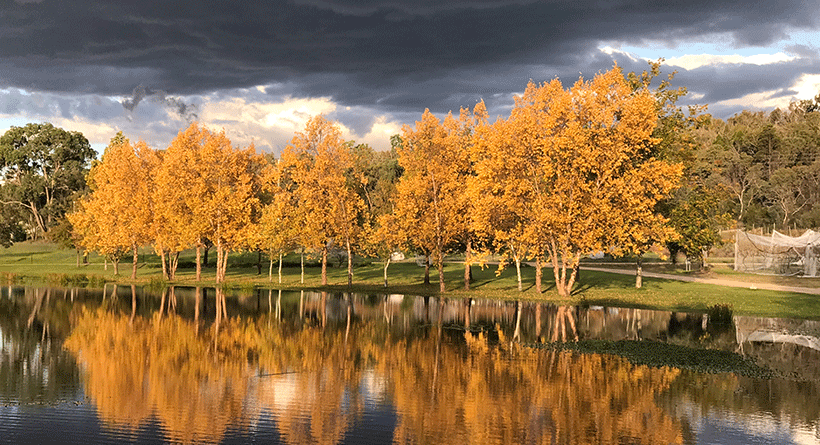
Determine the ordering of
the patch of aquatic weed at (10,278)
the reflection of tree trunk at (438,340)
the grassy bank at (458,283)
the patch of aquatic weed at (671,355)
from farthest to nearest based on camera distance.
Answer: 1. the patch of aquatic weed at (10,278)
2. the grassy bank at (458,283)
3. the patch of aquatic weed at (671,355)
4. the reflection of tree trunk at (438,340)

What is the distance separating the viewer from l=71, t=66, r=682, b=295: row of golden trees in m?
49.7

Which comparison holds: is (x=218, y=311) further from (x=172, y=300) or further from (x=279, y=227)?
(x=279, y=227)

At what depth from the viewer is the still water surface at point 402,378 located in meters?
19.2

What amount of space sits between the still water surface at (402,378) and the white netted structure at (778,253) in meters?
36.8

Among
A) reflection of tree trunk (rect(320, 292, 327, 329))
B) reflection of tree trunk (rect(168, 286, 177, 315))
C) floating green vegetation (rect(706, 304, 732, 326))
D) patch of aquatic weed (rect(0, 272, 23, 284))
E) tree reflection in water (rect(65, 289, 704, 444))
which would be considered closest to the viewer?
tree reflection in water (rect(65, 289, 704, 444))

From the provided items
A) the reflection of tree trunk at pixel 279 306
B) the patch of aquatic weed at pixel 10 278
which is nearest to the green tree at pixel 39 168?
the patch of aquatic weed at pixel 10 278

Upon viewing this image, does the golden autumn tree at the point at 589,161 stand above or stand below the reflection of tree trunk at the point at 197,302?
above

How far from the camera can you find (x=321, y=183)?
6128 centimetres

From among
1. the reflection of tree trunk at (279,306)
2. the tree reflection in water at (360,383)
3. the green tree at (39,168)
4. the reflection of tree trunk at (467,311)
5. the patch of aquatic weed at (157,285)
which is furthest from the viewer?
the green tree at (39,168)

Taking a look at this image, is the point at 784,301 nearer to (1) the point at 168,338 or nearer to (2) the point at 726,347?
(2) the point at 726,347

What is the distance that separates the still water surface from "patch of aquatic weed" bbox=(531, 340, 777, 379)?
0.13m

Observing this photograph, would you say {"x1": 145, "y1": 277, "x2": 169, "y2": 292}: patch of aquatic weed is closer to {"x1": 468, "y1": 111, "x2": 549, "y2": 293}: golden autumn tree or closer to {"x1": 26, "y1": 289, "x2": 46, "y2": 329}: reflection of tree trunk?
{"x1": 26, "y1": 289, "x2": 46, "y2": 329}: reflection of tree trunk

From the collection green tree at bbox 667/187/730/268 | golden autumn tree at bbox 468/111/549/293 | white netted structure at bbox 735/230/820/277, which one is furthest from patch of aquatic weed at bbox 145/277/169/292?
white netted structure at bbox 735/230/820/277

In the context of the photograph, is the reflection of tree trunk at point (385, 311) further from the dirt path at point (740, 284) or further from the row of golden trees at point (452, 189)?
the dirt path at point (740, 284)
